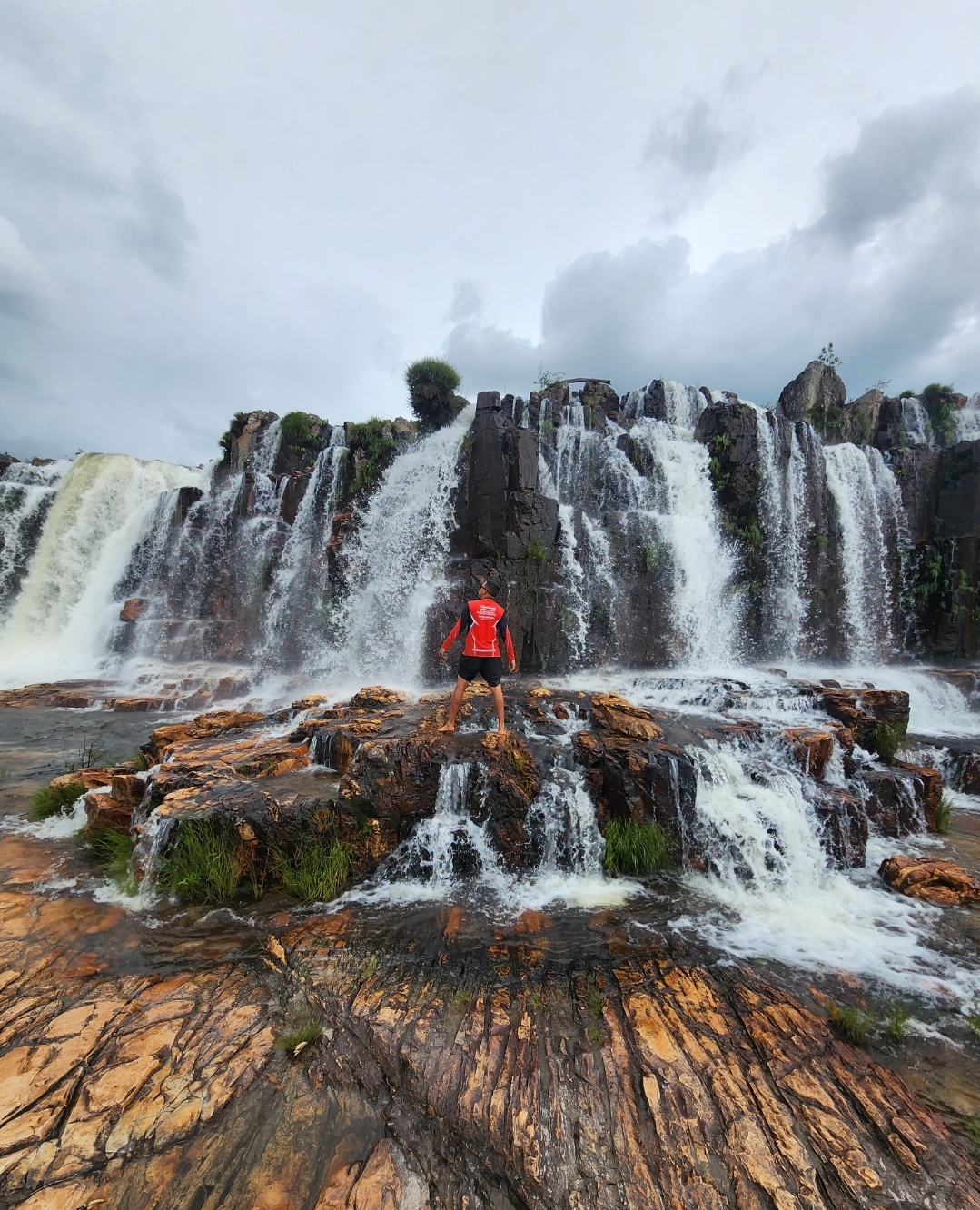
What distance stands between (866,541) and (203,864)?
19.0 m

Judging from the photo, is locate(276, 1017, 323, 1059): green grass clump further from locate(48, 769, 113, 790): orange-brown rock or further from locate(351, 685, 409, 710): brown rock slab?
locate(351, 685, 409, 710): brown rock slab

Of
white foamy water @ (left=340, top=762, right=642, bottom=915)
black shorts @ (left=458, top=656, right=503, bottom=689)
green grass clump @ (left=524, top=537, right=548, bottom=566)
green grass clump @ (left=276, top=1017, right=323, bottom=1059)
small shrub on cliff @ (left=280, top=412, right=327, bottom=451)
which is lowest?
green grass clump @ (left=276, top=1017, right=323, bottom=1059)

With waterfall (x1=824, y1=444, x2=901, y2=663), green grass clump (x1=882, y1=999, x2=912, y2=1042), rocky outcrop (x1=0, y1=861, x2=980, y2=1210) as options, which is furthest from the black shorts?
waterfall (x1=824, y1=444, x2=901, y2=663)

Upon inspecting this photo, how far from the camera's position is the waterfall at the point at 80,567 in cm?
1772

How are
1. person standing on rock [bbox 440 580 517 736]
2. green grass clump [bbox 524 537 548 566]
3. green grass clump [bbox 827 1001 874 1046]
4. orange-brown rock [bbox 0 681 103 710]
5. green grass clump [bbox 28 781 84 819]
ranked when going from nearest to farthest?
1. green grass clump [bbox 827 1001 874 1046]
2. green grass clump [bbox 28 781 84 819]
3. person standing on rock [bbox 440 580 517 736]
4. orange-brown rock [bbox 0 681 103 710]
5. green grass clump [bbox 524 537 548 566]

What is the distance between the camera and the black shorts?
275 inches

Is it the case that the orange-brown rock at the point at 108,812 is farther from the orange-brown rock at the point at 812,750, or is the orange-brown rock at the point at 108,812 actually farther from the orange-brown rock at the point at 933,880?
the orange-brown rock at the point at 933,880

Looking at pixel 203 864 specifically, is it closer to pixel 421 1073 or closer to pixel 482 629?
pixel 421 1073

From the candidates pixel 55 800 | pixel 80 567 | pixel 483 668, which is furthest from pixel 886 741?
pixel 80 567

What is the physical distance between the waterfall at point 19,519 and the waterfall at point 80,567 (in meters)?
0.41

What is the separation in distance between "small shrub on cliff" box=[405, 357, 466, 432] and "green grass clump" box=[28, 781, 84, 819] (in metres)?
17.3

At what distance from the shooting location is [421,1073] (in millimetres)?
2959

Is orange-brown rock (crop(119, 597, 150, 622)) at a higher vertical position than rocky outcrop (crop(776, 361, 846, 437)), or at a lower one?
lower

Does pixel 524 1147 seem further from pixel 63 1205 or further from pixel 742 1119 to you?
pixel 63 1205
